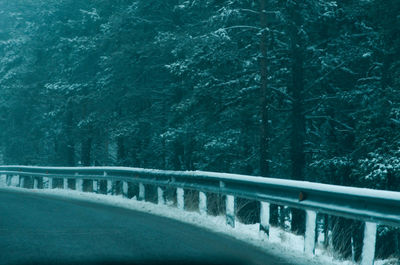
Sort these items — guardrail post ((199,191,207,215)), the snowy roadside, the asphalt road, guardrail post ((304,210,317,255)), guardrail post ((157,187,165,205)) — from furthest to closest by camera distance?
guardrail post ((157,187,165,205))
guardrail post ((199,191,207,215))
guardrail post ((304,210,317,255))
the snowy roadside
the asphalt road

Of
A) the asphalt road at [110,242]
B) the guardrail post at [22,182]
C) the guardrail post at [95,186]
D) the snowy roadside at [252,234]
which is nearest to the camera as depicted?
the asphalt road at [110,242]

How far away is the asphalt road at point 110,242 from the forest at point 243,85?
744 cm

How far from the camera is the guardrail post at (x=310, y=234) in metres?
8.51

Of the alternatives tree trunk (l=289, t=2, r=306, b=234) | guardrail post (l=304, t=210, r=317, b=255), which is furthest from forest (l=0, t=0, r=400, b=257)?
guardrail post (l=304, t=210, r=317, b=255)

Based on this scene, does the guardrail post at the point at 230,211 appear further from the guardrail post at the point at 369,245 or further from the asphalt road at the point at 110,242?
the guardrail post at the point at 369,245

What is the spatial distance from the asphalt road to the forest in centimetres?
744

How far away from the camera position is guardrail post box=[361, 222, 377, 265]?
7305 millimetres

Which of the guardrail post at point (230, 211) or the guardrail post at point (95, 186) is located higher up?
the guardrail post at point (230, 211)

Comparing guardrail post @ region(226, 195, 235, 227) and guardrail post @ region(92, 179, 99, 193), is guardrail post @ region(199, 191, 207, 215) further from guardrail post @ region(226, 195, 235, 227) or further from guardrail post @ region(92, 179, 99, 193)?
guardrail post @ region(92, 179, 99, 193)

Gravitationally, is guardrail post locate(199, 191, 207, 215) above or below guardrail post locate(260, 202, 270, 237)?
below

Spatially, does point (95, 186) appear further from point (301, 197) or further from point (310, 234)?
point (310, 234)

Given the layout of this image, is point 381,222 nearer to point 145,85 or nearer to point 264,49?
point 264,49

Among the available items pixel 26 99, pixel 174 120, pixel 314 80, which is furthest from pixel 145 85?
pixel 26 99

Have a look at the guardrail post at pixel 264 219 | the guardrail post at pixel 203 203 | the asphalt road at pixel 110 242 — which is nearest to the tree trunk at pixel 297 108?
the guardrail post at pixel 203 203
